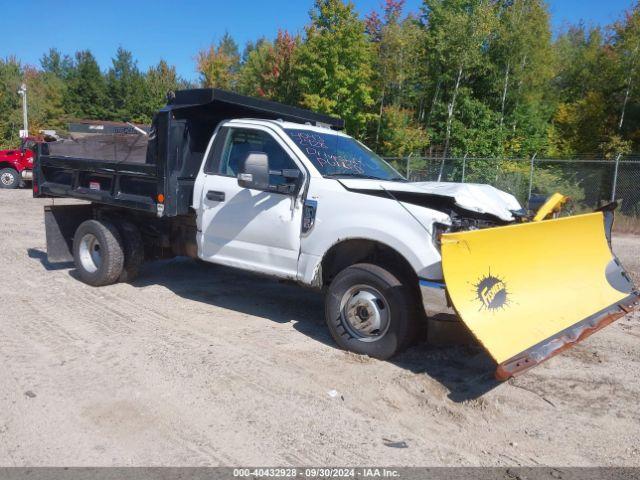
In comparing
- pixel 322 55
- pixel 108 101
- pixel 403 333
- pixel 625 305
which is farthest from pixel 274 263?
pixel 108 101

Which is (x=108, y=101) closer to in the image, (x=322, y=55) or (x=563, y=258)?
(x=322, y=55)

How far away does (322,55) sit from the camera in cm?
2389

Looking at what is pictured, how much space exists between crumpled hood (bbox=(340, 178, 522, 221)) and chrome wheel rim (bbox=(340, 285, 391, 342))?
36.1 inches

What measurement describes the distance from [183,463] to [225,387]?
3.44 ft

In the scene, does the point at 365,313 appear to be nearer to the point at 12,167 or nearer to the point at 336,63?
the point at 336,63

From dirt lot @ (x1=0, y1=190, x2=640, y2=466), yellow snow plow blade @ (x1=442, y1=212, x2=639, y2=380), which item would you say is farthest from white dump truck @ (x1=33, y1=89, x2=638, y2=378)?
dirt lot @ (x1=0, y1=190, x2=640, y2=466)

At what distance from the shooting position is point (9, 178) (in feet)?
74.9

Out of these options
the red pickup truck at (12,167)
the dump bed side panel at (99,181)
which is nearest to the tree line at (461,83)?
the red pickup truck at (12,167)

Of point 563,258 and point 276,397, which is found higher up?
point 563,258

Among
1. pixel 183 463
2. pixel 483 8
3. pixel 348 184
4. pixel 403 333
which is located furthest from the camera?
pixel 483 8

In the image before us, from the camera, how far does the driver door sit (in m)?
5.44

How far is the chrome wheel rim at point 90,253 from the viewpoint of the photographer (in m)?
7.41

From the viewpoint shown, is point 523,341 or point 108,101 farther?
A: point 108,101

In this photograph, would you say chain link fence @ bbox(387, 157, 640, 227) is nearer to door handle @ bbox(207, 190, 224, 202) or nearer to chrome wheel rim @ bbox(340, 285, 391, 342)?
door handle @ bbox(207, 190, 224, 202)
